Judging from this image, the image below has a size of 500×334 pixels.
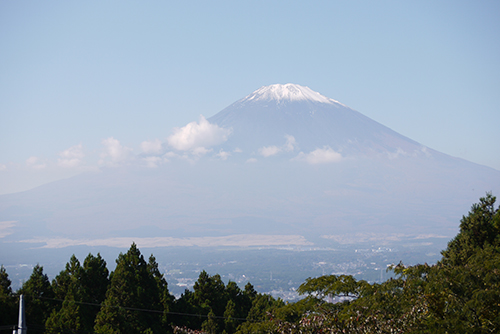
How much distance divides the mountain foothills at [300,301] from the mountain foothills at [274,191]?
133287mm

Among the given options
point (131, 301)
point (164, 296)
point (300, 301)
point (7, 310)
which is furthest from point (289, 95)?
point (300, 301)

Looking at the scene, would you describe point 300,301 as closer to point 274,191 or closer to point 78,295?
point 78,295

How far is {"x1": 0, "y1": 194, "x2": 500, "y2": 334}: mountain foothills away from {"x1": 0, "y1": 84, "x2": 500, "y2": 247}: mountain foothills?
133287 millimetres

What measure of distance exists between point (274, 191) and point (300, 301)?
170 m

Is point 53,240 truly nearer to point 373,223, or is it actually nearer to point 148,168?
point 148,168

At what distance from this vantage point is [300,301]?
1584 cm

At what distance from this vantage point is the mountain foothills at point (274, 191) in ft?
539

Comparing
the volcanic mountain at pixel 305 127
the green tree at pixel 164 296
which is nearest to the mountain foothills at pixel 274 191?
the volcanic mountain at pixel 305 127

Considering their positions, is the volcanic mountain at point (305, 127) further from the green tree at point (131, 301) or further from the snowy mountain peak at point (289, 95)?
the green tree at point (131, 301)

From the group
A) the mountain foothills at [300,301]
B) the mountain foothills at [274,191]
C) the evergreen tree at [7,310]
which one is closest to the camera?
the mountain foothills at [300,301]

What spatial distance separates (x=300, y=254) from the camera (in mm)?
136375

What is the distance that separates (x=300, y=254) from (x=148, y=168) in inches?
3216

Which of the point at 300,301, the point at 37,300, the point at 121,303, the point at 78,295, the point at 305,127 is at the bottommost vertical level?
the point at 121,303

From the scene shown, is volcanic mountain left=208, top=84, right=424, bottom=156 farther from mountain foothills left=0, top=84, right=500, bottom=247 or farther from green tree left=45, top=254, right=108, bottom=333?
green tree left=45, top=254, right=108, bottom=333
